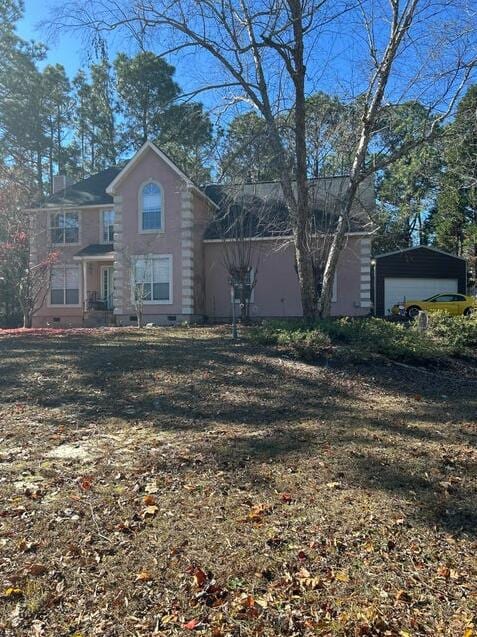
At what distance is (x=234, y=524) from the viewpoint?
11.1 ft

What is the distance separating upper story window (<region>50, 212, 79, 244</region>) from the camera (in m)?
23.1

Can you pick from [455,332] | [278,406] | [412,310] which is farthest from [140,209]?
[278,406]

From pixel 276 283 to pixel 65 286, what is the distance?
389 inches

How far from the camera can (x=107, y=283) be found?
23297mm

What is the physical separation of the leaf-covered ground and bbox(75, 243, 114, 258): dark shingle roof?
14.9 meters

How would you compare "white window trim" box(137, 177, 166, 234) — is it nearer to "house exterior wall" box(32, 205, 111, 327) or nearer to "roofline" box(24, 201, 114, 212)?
"roofline" box(24, 201, 114, 212)

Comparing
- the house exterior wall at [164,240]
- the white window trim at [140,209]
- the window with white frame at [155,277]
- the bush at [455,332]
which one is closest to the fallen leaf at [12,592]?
the bush at [455,332]

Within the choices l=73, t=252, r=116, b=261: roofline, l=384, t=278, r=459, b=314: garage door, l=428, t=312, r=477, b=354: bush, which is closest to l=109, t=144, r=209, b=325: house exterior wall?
l=73, t=252, r=116, b=261: roofline

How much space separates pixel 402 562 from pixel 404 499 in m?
0.84

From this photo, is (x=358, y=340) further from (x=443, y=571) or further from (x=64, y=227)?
(x=64, y=227)

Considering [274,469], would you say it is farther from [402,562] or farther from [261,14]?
[261,14]

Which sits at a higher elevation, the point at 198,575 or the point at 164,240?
the point at 164,240

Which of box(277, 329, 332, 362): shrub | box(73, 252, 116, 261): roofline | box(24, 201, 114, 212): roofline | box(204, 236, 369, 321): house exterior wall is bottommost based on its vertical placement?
box(277, 329, 332, 362): shrub

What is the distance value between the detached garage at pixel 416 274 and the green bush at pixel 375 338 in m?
16.0
